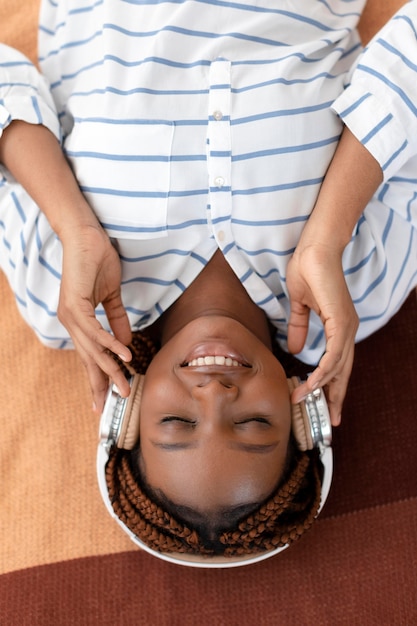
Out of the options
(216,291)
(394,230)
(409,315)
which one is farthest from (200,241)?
(409,315)

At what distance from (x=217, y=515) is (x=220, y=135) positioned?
1.60 feet

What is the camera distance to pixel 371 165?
36.1 inches

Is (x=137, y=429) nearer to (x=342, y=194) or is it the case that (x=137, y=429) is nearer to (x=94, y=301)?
(x=94, y=301)

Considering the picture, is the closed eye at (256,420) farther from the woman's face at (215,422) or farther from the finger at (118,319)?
the finger at (118,319)

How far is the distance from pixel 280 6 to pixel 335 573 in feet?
2.80

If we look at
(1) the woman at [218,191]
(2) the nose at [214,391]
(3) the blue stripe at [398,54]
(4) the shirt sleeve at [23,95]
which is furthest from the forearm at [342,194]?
(4) the shirt sleeve at [23,95]

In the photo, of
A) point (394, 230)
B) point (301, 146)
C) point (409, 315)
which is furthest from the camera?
point (409, 315)

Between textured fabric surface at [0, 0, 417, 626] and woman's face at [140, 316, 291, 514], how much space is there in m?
0.27

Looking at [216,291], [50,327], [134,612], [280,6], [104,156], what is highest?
[280,6]

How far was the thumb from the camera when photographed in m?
0.95

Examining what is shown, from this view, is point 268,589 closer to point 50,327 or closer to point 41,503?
point 41,503

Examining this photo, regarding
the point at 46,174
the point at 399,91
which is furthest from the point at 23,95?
the point at 399,91

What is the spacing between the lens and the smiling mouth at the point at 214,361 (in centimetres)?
85

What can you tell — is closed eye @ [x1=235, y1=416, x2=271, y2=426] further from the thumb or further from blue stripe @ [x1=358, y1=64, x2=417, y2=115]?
blue stripe @ [x1=358, y1=64, x2=417, y2=115]
